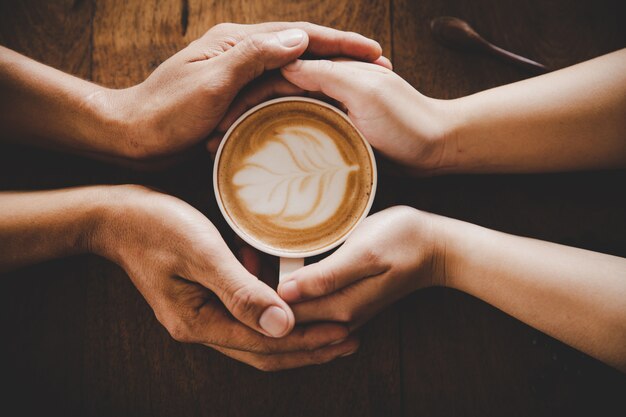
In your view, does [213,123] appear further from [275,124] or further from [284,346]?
[284,346]

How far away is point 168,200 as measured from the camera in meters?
0.79

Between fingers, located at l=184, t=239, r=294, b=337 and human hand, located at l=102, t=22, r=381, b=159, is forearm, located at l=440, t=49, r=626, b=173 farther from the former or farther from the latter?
fingers, located at l=184, t=239, r=294, b=337

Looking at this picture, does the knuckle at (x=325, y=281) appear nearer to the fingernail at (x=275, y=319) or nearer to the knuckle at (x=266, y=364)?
the fingernail at (x=275, y=319)

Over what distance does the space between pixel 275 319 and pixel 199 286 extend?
190mm

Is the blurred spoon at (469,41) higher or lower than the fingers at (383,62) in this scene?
higher

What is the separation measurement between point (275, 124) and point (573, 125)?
2.02ft

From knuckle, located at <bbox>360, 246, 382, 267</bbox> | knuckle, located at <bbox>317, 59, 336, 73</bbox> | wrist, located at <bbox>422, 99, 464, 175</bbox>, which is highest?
knuckle, located at <bbox>317, 59, 336, 73</bbox>

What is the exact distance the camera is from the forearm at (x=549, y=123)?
2.50ft

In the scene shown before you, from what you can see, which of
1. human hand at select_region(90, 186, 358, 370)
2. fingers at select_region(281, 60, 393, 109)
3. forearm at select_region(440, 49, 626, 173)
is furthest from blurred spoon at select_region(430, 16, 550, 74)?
human hand at select_region(90, 186, 358, 370)

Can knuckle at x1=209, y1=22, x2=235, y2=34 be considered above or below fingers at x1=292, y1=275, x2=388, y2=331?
above

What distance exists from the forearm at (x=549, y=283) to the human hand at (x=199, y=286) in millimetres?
306

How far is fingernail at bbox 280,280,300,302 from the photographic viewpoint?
0.71m

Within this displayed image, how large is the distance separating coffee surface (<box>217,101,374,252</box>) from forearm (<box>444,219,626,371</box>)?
0.24 meters

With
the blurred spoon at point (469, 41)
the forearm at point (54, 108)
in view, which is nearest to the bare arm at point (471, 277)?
the blurred spoon at point (469, 41)
